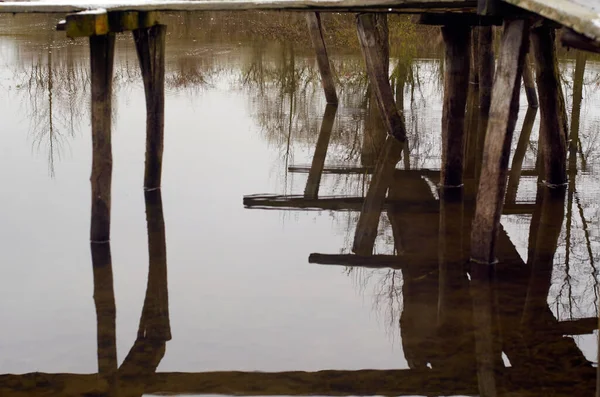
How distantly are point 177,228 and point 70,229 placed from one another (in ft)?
2.94

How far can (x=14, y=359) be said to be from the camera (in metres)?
5.49

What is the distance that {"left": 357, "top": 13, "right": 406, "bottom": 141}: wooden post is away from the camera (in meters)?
11.3

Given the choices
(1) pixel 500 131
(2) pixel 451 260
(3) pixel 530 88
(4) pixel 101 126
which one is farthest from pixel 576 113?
(4) pixel 101 126

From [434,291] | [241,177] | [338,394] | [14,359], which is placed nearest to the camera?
[338,394]

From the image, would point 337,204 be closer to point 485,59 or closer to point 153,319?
point 153,319

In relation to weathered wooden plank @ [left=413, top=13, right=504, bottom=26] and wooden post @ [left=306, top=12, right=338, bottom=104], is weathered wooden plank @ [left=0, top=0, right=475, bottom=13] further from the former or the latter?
wooden post @ [left=306, top=12, right=338, bottom=104]

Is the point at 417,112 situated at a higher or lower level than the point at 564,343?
higher

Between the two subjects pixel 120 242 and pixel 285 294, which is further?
pixel 120 242

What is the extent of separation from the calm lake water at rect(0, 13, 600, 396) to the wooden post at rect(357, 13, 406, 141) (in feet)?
1.06

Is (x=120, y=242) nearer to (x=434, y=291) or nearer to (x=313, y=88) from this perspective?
(x=434, y=291)

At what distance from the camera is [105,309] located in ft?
21.2

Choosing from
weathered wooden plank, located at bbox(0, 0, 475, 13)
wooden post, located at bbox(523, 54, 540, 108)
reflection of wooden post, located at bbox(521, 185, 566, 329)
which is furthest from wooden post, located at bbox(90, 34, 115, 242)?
wooden post, located at bbox(523, 54, 540, 108)

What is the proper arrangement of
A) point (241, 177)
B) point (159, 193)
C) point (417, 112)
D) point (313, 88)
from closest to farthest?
point (159, 193) → point (241, 177) → point (417, 112) → point (313, 88)

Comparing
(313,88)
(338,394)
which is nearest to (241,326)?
(338,394)
